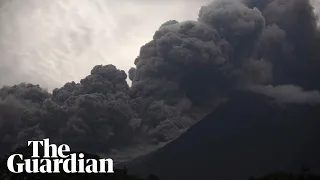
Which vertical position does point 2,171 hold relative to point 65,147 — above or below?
above

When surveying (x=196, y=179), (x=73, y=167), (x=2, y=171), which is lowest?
(x=73, y=167)

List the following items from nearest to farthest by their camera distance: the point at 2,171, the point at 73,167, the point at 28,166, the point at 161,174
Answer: the point at 73,167, the point at 28,166, the point at 2,171, the point at 161,174

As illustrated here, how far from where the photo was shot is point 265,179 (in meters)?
49.2

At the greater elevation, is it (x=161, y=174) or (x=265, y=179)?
(x=161, y=174)

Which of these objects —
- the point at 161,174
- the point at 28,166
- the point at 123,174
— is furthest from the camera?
the point at 161,174

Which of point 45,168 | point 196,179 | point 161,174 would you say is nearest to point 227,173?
point 196,179

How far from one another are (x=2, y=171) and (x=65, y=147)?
2511cm

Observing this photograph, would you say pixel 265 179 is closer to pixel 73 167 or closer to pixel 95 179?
pixel 95 179

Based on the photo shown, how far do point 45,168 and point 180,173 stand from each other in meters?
137

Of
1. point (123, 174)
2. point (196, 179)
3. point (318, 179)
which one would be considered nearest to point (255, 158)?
point (196, 179)

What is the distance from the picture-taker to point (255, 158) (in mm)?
167750

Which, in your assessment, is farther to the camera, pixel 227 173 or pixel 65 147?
pixel 227 173

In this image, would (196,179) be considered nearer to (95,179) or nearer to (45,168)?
(95,179)

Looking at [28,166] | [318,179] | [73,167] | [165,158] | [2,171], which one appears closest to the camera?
[73,167]
